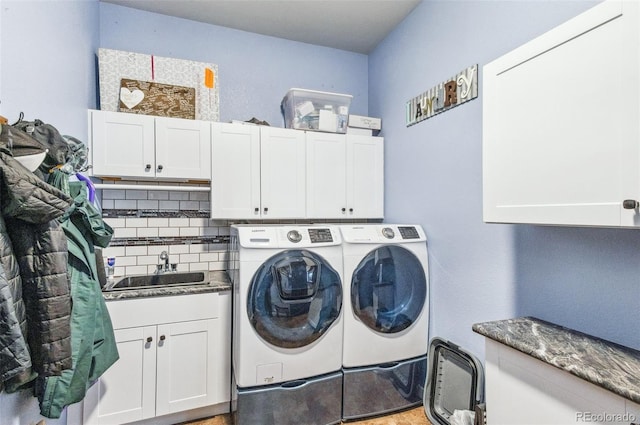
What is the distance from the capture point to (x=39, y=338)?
103 centimetres

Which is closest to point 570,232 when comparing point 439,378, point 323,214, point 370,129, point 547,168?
point 547,168

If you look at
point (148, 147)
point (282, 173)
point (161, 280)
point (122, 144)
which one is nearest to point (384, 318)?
point (282, 173)

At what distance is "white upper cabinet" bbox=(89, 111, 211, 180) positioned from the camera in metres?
2.07

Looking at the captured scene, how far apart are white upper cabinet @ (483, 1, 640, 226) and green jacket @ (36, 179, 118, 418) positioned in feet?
5.93

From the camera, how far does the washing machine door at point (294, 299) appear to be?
6.17 feet

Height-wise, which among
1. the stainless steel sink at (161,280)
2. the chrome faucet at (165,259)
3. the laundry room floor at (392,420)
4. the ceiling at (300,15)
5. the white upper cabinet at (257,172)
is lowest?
the laundry room floor at (392,420)

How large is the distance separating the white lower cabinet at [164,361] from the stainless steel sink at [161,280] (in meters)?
0.24

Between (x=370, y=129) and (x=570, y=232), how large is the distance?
178 cm

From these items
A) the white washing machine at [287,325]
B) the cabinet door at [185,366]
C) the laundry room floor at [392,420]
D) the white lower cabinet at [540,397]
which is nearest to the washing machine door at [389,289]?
the white washing machine at [287,325]

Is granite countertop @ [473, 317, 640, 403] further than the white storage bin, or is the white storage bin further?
the white storage bin

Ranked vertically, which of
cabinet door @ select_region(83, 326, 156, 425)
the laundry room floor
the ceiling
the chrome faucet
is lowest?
the laundry room floor

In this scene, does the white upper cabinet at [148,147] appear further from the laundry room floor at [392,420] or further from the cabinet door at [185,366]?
the laundry room floor at [392,420]

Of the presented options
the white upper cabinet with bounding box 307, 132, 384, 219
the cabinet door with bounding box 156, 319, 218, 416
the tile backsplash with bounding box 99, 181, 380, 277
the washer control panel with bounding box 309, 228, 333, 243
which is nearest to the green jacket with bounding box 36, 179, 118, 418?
the cabinet door with bounding box 156, 319, 218, 416

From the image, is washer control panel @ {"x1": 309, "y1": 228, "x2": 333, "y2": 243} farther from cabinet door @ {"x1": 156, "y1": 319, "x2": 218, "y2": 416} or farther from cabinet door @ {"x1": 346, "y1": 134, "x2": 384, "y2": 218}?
cabinet door @ {"x1": 156, "y1": 319, "x2": 218, "y2": 416}
